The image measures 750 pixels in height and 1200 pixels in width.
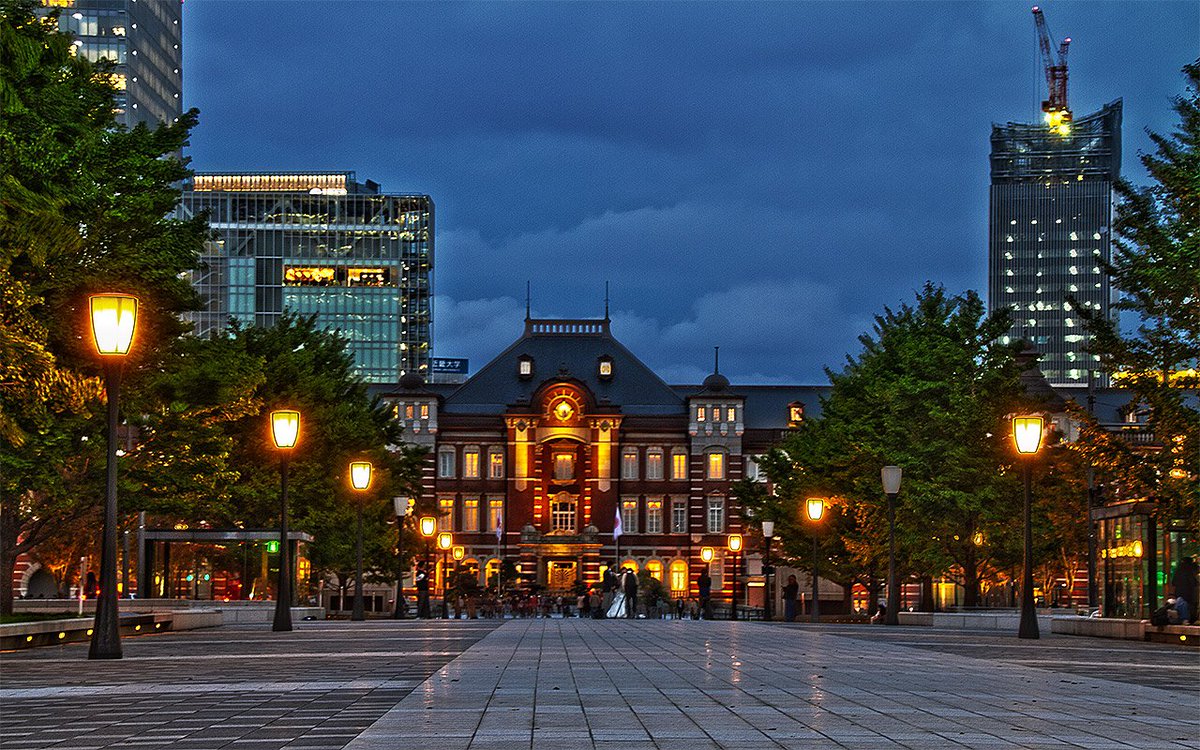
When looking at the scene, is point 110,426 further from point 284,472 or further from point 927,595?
point 927,595

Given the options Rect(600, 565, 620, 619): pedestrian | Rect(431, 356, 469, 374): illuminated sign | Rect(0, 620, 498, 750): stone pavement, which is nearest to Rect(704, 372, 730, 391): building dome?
Rect(600, 565, 620, 619): pedestrian

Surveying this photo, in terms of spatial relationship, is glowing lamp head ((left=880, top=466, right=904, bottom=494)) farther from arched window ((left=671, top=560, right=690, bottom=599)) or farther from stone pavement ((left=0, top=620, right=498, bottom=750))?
arched window ((left=671, top=560, right=690, bottom=599))

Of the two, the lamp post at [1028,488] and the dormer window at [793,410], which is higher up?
the dormer window at [793,410]

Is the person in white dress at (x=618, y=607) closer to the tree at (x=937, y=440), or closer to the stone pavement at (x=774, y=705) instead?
the tree at (x=937, y=440)

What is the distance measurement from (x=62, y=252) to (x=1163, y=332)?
21640 millimetres

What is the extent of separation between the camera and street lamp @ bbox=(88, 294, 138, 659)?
2206cm

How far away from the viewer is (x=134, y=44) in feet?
534

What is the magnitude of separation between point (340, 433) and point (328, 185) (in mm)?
138876

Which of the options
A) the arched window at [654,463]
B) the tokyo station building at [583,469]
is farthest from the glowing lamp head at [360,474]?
the arched window at [654,463]

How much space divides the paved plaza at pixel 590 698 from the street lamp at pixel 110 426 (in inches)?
19.6

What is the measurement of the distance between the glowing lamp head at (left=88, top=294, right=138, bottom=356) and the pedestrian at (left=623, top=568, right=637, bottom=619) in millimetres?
38854

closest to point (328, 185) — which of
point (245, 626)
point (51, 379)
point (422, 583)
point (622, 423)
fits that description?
point (622, 423)

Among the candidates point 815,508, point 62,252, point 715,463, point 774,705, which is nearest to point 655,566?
point 715,463

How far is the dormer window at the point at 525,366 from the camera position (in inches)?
4865
